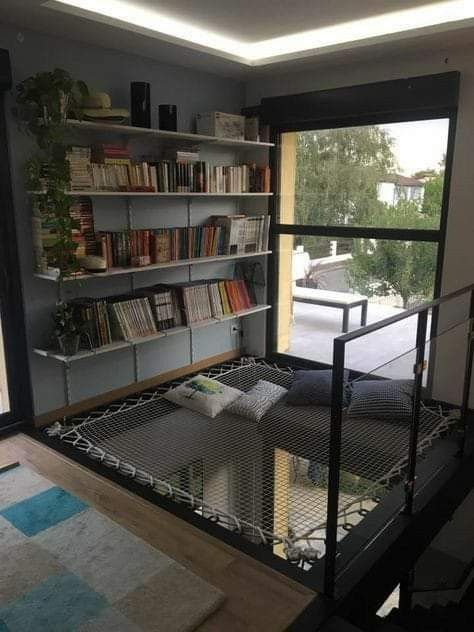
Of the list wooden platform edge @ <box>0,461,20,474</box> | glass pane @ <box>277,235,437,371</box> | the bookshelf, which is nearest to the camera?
wooden platform edge @ <box>0,461,20,474</box>

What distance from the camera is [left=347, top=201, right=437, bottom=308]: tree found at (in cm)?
384

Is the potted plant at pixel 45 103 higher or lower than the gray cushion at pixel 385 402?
higher

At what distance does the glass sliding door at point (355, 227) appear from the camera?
12.4ft

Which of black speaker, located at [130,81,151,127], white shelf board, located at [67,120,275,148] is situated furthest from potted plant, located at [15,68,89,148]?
black speaker, located at [130,81,151,127]

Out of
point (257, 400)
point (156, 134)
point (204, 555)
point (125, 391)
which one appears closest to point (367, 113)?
point (156, 134)

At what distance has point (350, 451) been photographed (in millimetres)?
2641

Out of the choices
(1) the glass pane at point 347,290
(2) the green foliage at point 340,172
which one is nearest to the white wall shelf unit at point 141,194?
(2) the green foliage at point 340,172

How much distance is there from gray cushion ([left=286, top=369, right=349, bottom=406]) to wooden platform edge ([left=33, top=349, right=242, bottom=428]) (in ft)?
3.10

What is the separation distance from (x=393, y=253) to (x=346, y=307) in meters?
0.59

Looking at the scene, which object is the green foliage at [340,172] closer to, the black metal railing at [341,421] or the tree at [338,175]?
the tree at [338,175]

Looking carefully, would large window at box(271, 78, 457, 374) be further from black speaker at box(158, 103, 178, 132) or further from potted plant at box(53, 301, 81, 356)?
potted plant at box(53, 301, 81, 356)

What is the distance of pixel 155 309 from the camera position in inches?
149

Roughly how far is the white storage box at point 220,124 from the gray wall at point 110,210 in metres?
0.11

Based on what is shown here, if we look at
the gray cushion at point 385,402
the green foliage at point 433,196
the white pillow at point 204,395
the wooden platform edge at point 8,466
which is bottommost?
the wooden platform edge at point 8,466
